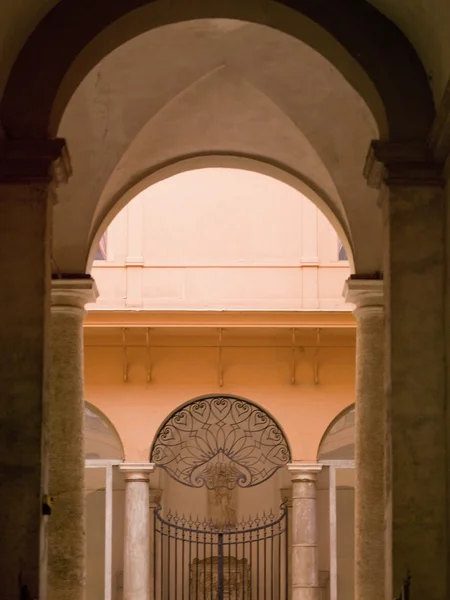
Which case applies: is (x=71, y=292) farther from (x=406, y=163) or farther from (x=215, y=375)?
(x=215, y=375)

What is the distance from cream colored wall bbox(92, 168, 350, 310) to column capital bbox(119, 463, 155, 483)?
2265mm

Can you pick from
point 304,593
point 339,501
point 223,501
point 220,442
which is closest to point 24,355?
point 304,593

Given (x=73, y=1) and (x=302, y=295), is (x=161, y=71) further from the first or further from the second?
(x=302, y=295)

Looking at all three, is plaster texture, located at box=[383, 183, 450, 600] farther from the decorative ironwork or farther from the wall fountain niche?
the wall fountain niche

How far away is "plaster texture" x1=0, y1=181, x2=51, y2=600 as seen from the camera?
8711mm

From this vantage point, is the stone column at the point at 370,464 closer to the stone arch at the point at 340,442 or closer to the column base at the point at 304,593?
the column base at the point at 304,593

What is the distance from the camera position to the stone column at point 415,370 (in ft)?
28.8

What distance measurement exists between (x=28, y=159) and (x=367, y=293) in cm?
521

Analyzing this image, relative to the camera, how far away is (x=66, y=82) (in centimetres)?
944

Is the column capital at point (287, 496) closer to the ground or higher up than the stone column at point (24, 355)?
closer to the ground

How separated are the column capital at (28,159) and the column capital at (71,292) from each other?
3906 mm

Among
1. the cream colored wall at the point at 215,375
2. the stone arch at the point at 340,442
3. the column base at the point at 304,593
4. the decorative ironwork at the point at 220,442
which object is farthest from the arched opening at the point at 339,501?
the column base at the point at 304,593

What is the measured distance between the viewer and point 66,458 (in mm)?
12641

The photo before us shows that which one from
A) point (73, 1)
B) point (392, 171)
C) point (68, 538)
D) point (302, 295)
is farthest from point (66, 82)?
point (302, 295)
